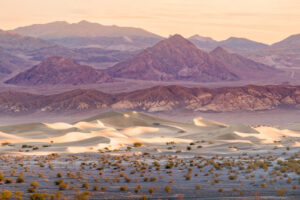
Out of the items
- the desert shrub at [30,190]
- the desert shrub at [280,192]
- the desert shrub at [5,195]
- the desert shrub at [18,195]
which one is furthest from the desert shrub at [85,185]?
the desert shrub at [280,192]

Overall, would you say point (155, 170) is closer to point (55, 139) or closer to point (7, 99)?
point (55, 139)

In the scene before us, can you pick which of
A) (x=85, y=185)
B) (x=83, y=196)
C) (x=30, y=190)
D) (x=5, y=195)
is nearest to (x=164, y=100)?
(x=85, y=185)

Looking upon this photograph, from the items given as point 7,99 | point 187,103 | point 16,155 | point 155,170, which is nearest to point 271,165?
point 155,170

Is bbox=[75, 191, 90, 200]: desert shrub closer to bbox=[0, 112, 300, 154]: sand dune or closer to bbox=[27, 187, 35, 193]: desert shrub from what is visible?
bbox=[27, 187, 35, 193]: desert shrub

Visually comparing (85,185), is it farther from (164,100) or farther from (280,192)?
(164,100)

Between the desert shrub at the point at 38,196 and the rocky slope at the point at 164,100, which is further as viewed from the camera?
the rocky slope at the point at 164,100

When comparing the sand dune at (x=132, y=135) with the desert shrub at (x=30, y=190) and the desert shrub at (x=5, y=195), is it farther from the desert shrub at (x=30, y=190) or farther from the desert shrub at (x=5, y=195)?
the desert shrub at (x=5, y=195)

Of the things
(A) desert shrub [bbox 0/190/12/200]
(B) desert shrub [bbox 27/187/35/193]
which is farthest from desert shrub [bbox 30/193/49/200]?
(B) desert shrub [bbox 27/187/35/193]

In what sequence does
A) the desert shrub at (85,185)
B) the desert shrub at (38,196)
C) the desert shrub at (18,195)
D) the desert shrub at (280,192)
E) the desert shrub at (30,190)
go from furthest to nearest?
the desert shrub at (85,185)
the desert shrub at (30,190)
the desert shrub at (280,192)
the desert shrub at (18,195)
the desert shrub at (38,196)
